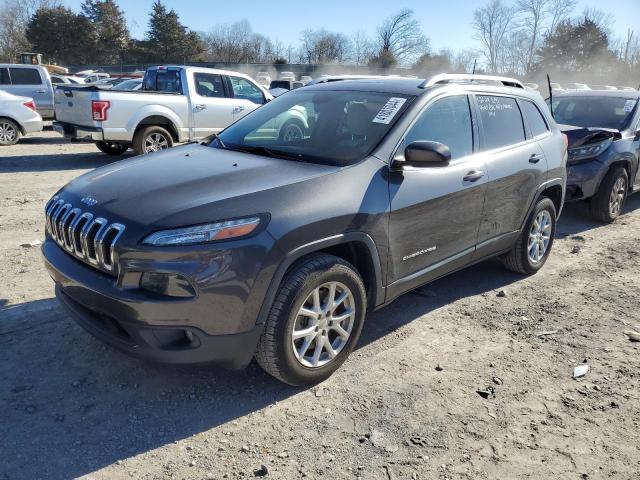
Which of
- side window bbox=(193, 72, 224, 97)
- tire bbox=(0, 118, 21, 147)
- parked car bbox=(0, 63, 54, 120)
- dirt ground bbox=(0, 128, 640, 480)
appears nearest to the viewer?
dirt ground bbox=(0, 128, 640, 480)

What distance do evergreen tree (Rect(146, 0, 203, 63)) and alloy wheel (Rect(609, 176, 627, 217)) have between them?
6169 centimetres

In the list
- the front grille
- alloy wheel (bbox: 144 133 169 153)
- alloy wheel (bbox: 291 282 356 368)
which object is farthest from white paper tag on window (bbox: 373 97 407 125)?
alloy wheel (bbox: 144 133 169 153)

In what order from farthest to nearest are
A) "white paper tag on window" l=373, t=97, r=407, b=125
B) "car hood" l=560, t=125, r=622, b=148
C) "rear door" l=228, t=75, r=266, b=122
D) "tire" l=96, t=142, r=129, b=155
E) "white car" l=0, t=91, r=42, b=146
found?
"white car" l=0, t=91, r=42, b=146 < "rear door" l=228, t=75, r=266, b=122 < "tire" l=96, t=142, r=129, b=155 < "car hood" l=560, t=125, r=622, b=148 < "white paper tag on window" l=373, t=97, r=407, b=125

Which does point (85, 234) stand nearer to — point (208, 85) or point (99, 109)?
point (99, 109)

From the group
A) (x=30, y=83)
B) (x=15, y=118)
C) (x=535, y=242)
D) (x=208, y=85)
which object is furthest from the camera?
(x=30, y=83)

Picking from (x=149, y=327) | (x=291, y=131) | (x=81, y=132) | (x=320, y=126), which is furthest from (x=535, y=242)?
(x=81, y=132)

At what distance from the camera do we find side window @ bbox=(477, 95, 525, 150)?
14.2ft

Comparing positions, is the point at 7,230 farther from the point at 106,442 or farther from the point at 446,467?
the point at 446,467

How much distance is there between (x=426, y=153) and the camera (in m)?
3.39

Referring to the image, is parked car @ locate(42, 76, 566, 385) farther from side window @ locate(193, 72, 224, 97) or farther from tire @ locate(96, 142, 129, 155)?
tire @ locate(96, 142, 129, 155)

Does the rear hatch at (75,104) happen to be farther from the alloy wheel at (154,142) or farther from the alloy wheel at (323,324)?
the alloy wheel at (323,324)

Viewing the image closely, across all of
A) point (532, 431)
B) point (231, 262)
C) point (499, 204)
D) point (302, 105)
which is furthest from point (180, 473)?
point (499, 204)

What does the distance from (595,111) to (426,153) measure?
6186 millimetres

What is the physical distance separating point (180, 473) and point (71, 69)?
5459 cm
